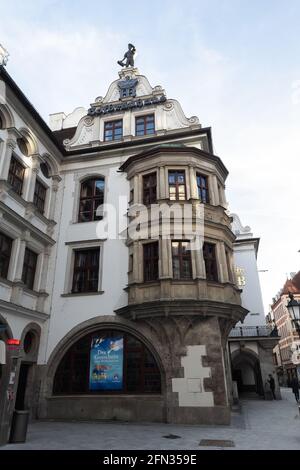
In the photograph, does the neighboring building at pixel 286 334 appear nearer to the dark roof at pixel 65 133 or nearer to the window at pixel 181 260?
the dark roof at pixel 65 133

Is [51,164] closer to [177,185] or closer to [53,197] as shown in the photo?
[53,197]

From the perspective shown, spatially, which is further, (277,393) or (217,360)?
(277,393)

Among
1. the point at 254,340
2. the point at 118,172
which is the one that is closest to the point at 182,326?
the point at 118,172

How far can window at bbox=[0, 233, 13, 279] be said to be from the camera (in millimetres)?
14365

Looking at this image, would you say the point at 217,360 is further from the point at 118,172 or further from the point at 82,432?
the point at 118,172

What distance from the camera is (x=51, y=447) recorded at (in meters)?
8.88

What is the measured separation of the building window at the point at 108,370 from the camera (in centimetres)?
1438

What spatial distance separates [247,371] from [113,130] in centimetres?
2580

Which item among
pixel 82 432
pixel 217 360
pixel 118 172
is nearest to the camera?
pixel 82 432

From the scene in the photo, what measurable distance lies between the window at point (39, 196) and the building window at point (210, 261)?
909 centimetres

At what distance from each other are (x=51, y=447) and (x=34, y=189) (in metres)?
12.2

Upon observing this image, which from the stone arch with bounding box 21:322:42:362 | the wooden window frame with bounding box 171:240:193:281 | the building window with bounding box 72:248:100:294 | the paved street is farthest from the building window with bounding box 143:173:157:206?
the paved street

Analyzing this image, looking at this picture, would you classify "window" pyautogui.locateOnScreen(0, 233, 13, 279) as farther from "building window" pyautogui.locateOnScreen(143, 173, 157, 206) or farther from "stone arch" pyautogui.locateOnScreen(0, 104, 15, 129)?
"building window" pyautogui.locateOnScreen(143, 173, 157, 206)

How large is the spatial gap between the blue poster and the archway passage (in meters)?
16.8
